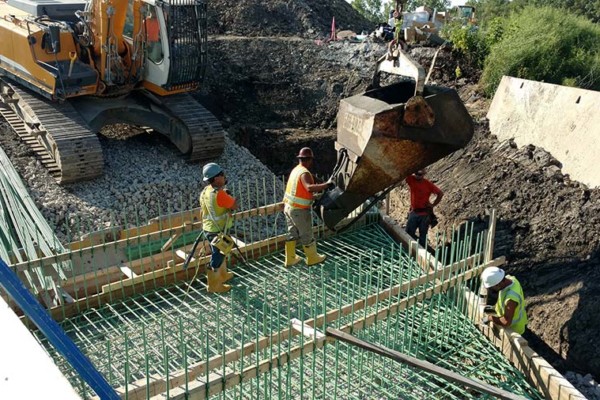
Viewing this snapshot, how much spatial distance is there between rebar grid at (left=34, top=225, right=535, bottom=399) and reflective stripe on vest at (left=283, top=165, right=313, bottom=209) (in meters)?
0.79

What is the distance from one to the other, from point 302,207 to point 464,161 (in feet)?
14.1

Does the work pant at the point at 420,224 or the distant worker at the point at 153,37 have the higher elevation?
the distant worker at the point at 153,37

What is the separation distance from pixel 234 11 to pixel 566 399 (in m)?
15.5

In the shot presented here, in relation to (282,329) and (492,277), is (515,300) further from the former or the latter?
(282,329)

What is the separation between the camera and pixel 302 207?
669 cm

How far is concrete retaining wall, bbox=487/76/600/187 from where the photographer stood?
8523mm

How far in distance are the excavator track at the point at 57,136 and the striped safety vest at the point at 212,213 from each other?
4.27 m

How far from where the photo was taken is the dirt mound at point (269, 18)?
17.6 m

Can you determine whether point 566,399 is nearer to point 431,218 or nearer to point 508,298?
point 508,298

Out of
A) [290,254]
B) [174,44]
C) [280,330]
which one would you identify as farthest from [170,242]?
[174,44]

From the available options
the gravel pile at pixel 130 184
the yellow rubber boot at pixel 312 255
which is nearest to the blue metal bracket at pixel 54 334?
the yellow rubber boot at pixel 312 255

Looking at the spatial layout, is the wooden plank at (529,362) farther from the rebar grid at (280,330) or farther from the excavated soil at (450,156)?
the excavated soil at (450,156)

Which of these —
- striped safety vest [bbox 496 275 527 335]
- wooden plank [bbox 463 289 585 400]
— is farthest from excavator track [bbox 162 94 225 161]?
striped safety vest [bbox 496 275 527 335]

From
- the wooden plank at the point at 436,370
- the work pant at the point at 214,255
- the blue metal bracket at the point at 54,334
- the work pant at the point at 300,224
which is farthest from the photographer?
the work pant at the point at 300,224
